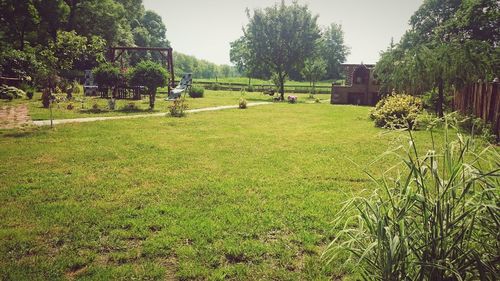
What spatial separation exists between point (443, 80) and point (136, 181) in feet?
52.1

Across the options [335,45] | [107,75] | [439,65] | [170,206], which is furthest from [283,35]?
[335,45]

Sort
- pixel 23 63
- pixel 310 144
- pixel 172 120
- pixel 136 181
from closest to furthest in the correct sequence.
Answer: pixel 136 181 → pixel 310 144 → pixel 172 120 → pixel 23 63

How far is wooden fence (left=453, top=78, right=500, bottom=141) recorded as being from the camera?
36.5 ft

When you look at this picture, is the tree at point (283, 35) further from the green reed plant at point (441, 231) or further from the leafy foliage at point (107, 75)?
the green reed plant at point (441, 231)

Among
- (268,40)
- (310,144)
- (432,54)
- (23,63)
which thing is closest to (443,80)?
(432,54)

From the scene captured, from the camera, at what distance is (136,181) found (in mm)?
6574

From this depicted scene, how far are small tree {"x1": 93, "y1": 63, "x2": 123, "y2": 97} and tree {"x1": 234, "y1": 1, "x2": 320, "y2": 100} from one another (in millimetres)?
19587

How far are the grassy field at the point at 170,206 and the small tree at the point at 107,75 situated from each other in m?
13.3

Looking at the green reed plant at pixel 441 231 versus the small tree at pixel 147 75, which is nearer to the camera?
the green reed plant at pixel 441 231

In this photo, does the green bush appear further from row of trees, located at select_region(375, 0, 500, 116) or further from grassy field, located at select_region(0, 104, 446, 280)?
row of trees, located at select_region(375, 0, 500, 116)

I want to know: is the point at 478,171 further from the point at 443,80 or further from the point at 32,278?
the point at 443,80

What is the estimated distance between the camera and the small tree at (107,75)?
2273 centimetres

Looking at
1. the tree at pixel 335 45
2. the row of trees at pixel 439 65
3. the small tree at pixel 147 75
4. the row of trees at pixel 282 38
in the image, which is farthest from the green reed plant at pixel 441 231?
the tree at pixel 335 45

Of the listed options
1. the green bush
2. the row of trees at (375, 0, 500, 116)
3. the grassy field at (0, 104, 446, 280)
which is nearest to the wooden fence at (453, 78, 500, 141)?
the row of trees at (375, 0, 500, 116)
